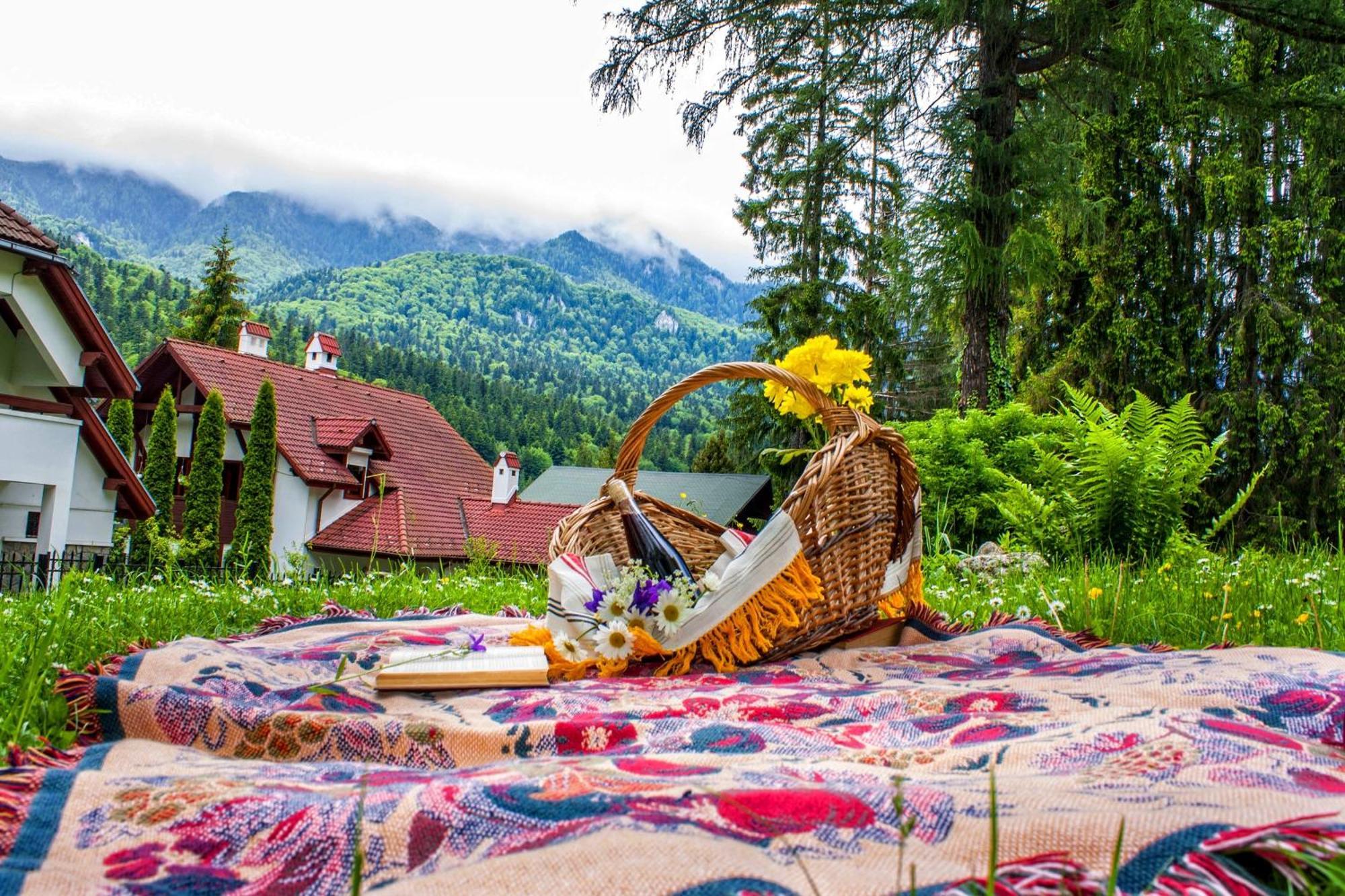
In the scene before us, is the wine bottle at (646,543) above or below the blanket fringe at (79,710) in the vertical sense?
above

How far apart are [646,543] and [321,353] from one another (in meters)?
27.5

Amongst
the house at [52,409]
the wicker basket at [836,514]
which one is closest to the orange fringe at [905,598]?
the wicker basket at [836,514]

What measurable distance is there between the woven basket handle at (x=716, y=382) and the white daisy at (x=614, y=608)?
673mm

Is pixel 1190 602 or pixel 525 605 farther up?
pixel 1190 602

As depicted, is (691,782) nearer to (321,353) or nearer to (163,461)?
(163,461)

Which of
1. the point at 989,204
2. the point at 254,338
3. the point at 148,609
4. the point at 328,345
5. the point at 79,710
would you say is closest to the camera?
the point at 79,710

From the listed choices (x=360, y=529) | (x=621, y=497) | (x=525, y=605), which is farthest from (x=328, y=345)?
(x=621, y=497)

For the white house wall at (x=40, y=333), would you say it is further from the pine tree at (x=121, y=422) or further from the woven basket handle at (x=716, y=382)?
the woven basket handle at (x=716, y=382)

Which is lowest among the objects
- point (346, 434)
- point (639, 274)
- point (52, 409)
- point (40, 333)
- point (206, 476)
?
point (206, 476)

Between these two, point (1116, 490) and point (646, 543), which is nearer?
point (646, 543)

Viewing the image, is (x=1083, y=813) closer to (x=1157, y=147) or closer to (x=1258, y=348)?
(x=1258, y=348)

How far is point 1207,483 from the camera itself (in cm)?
1199

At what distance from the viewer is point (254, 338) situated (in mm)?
24875

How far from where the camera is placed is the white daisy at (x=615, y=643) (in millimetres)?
2388
